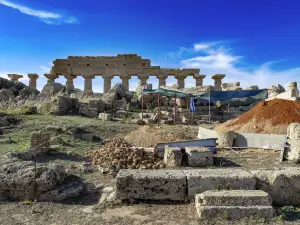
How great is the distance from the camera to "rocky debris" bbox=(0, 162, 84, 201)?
5.16 m

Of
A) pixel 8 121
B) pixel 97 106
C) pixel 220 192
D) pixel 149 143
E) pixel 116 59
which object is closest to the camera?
pixel 220 192

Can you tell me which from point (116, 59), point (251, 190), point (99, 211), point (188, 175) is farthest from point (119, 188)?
point (116, 59)

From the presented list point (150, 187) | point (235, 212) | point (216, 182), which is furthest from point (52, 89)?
point (235, 212)

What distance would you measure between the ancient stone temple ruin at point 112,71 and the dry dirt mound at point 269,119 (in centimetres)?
2064

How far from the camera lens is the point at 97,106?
1930 cm

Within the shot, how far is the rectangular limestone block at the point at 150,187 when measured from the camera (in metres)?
4.98

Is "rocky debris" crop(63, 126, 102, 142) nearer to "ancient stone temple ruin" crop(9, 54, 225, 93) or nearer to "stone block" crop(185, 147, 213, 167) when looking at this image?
"stone block" crop(185, 147, 213, 167)

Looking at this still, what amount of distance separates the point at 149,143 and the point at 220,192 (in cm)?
633

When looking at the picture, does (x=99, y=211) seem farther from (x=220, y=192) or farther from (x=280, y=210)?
(x=280, y=210)

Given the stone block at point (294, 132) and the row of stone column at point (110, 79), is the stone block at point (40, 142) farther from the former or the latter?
the row of stone column at point (110, 79)

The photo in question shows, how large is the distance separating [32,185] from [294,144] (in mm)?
6473

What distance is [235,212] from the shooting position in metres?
4.30

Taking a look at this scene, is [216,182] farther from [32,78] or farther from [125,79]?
[32,78]

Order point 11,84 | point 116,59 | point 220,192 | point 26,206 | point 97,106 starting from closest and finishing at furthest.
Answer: point 220,192
point 26,206
point 97,106
point 11,84
point 116,59
